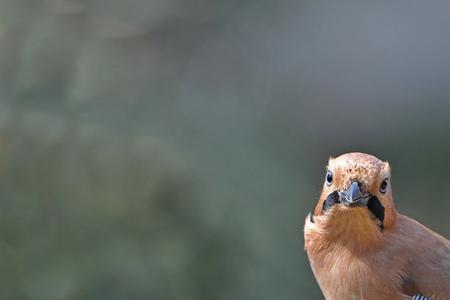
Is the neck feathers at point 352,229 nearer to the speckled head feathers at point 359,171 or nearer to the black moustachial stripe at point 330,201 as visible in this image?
the black moustachial stripe at point 330,201

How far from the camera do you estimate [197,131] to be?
6137mm

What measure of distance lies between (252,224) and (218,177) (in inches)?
12.7

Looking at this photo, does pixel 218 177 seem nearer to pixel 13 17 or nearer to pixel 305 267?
pixel 305 267

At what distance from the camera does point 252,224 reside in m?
5.79

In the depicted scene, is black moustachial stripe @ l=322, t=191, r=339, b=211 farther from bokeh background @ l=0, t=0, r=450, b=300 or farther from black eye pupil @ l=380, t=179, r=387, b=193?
bokeh background @ l=0, t=0, r=450, b=300

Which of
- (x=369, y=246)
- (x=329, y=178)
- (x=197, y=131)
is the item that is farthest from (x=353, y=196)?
(x=197, y=131)

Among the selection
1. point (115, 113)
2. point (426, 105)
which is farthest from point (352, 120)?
point (115, 113)

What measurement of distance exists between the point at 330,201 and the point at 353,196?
0.16 metres

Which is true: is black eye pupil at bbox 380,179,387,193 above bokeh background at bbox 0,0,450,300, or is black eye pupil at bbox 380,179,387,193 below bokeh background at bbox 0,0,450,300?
below

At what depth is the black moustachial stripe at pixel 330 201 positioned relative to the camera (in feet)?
12.0

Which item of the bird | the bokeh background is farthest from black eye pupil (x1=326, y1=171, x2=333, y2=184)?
the bokeh background

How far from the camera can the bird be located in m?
3.62

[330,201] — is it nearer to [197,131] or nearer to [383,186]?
[383,186]

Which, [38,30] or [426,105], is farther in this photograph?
[426,105]
